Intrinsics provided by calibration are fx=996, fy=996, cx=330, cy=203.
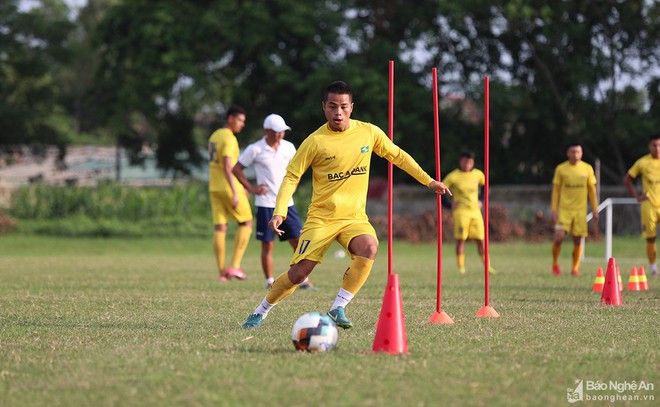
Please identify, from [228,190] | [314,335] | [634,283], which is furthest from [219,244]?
[314,335]

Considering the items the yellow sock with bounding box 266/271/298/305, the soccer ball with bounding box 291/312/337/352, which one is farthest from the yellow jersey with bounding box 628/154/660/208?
the soccer ball with bounding box 291/312/337/352

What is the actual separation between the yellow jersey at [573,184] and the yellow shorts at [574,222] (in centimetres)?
10

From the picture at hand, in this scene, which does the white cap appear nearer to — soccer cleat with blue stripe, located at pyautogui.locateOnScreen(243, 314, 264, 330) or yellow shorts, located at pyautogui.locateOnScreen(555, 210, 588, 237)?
soccer cleat with blue stripe, located at pyautogui.locateOnScreen(243, 314, 264, 330)

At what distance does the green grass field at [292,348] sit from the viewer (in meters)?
5.58

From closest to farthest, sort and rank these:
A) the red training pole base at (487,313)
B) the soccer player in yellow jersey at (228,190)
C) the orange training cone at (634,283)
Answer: the red training pole base at (487,313)
the orange training cone at (634,283)
the soccer player in yellow jersey at (228,190)

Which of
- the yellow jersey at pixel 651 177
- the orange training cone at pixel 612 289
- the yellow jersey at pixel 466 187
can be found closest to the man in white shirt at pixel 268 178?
the orange training cone at pixel 612 289

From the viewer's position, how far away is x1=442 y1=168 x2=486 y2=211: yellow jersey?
1844 cm

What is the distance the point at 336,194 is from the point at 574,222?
9896 mm

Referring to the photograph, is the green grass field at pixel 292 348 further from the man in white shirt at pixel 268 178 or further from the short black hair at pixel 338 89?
the short black hair at pixel 338 89

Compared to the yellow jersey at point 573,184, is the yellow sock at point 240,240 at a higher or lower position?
lower

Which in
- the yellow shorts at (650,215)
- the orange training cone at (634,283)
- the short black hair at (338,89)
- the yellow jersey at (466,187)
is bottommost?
the orange training cone at (634,283)

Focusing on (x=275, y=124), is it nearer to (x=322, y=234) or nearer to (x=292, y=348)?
(x=322, y=234)

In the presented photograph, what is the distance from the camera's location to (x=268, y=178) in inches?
536

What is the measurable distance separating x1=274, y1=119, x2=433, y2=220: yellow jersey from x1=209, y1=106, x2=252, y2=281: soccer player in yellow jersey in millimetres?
6166
